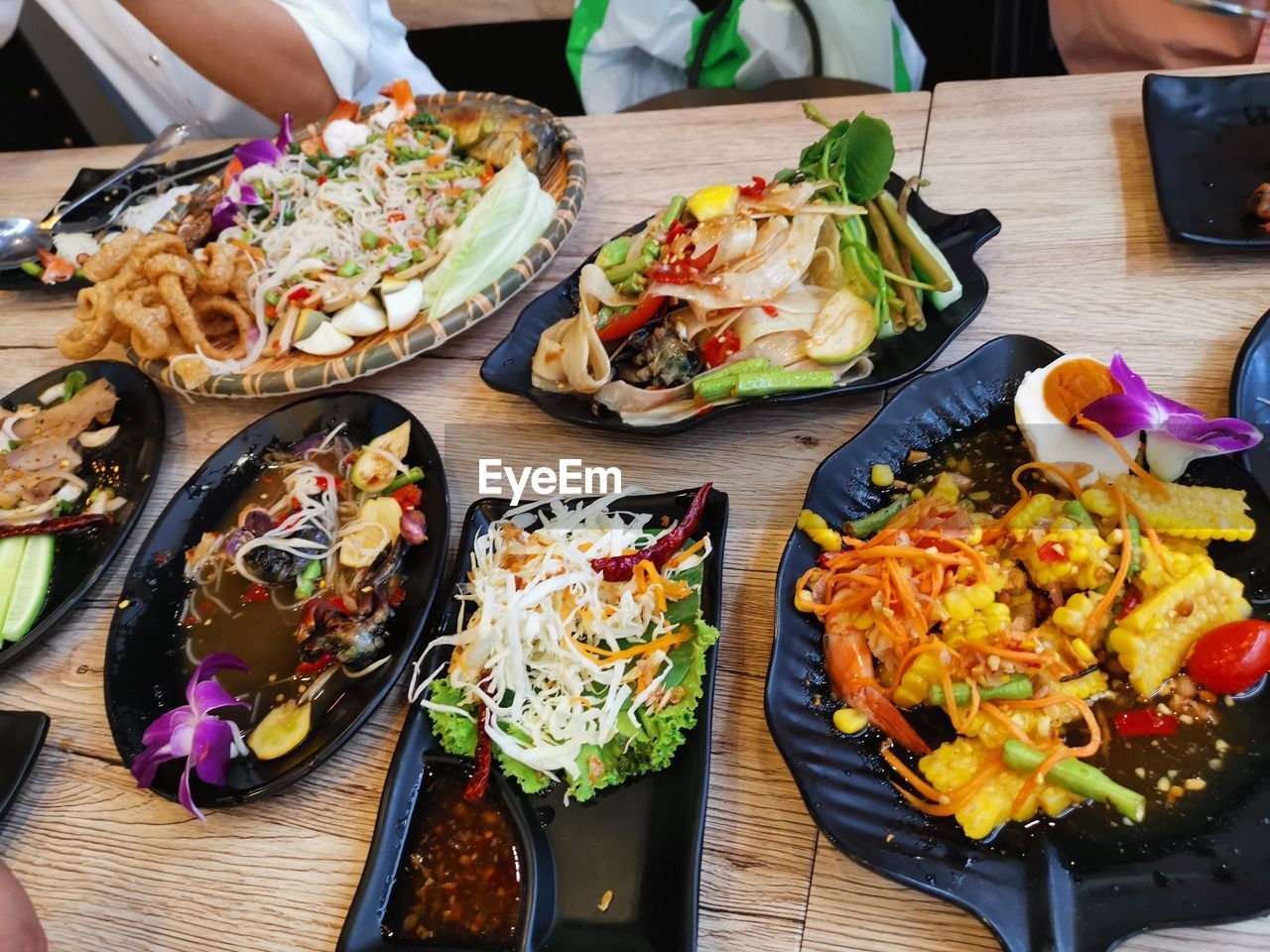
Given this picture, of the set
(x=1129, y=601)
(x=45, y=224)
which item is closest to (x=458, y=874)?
(x=1129, y=601)

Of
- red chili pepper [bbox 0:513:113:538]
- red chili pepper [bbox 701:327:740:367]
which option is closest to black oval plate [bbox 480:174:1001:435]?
red chili pepper [bbox 701:327:740:367]

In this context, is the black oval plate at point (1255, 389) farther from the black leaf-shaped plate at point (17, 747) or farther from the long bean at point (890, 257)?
the black leaf-shaped plate at point (17, 747)

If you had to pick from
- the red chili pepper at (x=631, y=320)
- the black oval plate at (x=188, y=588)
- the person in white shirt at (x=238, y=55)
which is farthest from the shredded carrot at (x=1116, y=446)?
the person in white shirt at (x=238, y=55)

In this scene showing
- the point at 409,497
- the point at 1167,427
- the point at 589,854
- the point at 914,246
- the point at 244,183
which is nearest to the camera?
the point at 589,854

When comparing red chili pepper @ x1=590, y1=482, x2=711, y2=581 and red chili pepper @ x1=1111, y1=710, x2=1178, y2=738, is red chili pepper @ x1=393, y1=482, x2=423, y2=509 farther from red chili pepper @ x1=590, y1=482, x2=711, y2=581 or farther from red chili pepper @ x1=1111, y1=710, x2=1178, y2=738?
red chili pepper @ x1=1111, y1=710, x2=1178, y2=738

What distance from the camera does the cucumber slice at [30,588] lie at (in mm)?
1783

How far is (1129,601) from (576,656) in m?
0.89

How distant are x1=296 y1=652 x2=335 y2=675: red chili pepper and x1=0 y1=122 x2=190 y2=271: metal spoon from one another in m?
2.05

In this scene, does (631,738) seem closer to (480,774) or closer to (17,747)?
(480,774)

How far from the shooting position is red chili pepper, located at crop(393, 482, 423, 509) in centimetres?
173

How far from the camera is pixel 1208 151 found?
6.53ft

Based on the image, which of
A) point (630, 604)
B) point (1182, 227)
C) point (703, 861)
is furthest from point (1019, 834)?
point (1182, 227)

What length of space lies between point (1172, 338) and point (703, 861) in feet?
4.74

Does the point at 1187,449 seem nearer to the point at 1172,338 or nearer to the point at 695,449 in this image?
the point at 1172,338
